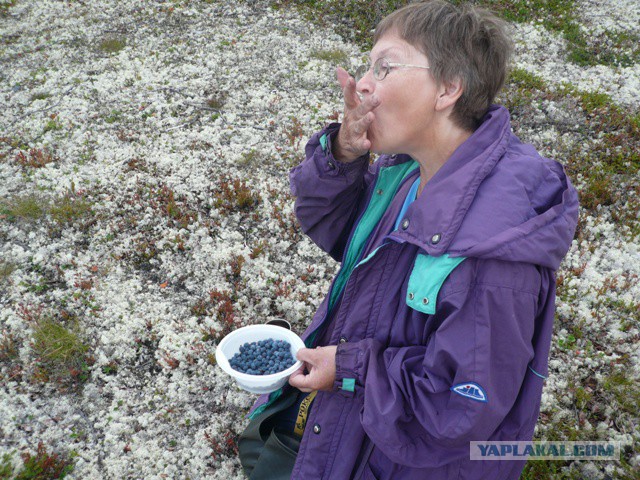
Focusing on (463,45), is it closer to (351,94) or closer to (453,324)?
(351,94)

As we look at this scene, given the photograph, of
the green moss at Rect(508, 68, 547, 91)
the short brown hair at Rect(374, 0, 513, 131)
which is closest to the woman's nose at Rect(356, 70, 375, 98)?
the short brown hair at Rect(374, 0, 513, 131)

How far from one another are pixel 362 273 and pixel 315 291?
379 centimetres

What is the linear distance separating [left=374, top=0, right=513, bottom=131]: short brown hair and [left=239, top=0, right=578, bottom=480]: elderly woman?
1 cm

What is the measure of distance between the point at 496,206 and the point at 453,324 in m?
0.84

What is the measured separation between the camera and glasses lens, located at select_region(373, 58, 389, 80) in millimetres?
3375

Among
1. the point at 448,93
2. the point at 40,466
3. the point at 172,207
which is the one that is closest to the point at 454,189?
the point at 448,93

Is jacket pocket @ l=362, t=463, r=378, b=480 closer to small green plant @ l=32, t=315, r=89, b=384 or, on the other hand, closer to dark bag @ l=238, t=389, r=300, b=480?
dark bag @ l=238, t=389, r=300, b=480

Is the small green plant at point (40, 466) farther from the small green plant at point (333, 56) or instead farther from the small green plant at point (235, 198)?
the small green plant at point (333, 56)

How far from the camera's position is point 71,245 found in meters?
8.04

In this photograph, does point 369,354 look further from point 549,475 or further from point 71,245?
point 71,245

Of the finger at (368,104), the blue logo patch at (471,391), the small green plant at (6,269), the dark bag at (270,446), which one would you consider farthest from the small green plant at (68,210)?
the blue logo patch at (471,391)

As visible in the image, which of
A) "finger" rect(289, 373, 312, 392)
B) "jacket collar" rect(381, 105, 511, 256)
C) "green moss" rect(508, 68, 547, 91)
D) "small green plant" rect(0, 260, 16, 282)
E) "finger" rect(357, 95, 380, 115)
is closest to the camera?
"jacket collar" rect(381, 105, 511, 256)

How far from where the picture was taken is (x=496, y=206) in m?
2.90

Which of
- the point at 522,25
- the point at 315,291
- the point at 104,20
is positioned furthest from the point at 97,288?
the point at 522,25
